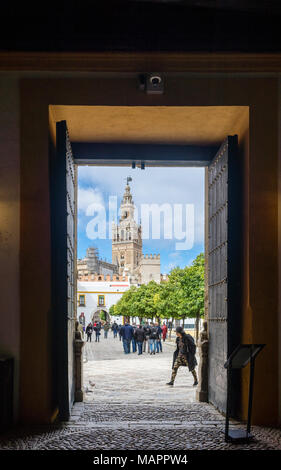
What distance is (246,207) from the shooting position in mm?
8125

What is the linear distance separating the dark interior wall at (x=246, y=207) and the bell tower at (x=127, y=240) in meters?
133

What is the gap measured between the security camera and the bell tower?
437 ft

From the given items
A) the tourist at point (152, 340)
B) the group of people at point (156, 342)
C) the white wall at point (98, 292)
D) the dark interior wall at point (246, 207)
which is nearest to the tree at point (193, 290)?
the group of people at point (156, 342)

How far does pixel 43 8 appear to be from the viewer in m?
7.60

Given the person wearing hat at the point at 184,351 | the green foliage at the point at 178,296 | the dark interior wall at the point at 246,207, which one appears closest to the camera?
the dark interior wall at the point at 246,207

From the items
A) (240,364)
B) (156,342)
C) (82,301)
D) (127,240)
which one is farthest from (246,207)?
(127,240)

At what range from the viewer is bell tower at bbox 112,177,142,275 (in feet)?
472

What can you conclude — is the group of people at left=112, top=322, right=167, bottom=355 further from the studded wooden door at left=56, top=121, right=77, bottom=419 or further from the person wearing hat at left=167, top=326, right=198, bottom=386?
the studded wooden door at left=56, top=121, right=77, bottom=419

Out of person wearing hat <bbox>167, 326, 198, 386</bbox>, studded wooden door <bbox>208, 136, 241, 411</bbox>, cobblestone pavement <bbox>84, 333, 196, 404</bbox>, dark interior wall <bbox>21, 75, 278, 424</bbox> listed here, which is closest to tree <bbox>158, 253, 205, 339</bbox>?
cobblestone pavement <bbox>84, 333, 196, 404</bbox>

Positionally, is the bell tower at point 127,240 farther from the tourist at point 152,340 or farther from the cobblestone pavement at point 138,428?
the cobblestone pavement at point 138,428

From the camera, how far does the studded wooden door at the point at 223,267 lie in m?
8.24

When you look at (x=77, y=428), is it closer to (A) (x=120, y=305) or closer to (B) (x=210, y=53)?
(B) (x=210, y=53)

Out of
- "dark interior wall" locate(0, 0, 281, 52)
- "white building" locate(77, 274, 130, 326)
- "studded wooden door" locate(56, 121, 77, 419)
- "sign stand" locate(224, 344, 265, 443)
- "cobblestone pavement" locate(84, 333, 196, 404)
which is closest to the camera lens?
"sign stand" locate(224, 344, 265, 443)
